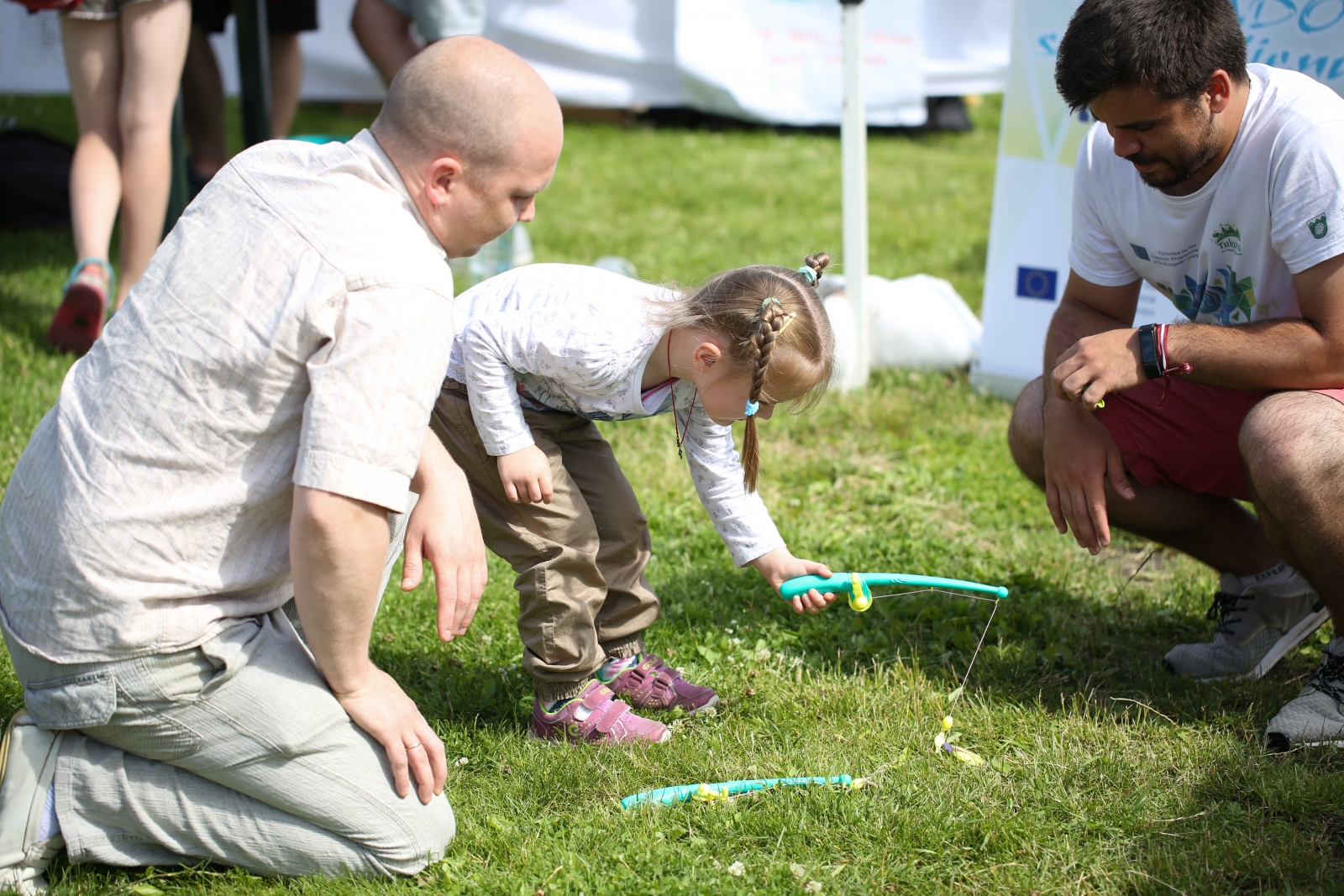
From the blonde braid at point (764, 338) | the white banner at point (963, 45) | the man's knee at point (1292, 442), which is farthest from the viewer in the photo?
the white banner at point (963, 45)

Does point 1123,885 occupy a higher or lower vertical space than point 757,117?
lower

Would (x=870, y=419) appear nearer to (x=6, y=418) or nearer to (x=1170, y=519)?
(x=1170, y=519)

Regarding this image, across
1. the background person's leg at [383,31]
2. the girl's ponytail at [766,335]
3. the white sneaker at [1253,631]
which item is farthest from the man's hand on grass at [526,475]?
the background person's leg at [383,31]

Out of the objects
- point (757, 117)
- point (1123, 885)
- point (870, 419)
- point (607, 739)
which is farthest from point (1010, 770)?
point (757, 117)

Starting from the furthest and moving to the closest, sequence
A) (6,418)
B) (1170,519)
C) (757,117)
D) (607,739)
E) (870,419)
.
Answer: (757,117), (870,419), (6,418), (1170,519), (607,739)

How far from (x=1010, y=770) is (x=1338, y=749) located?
2.24 ft

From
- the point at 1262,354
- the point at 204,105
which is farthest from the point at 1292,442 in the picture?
the point at 204,105

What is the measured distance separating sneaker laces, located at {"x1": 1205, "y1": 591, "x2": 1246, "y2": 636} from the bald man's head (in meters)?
2.09

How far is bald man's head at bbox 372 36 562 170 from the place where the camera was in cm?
199

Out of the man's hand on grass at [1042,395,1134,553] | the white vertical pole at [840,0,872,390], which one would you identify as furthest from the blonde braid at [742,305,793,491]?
the white vertical pole at [840,0,872,390]

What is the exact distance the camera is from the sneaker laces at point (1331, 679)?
8.30 ft

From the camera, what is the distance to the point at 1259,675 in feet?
9.27

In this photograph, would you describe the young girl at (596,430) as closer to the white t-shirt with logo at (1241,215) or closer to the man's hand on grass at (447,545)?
the man's hand on grass at (447,545)

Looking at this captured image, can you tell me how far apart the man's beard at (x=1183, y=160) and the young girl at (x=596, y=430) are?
0.78 meters
